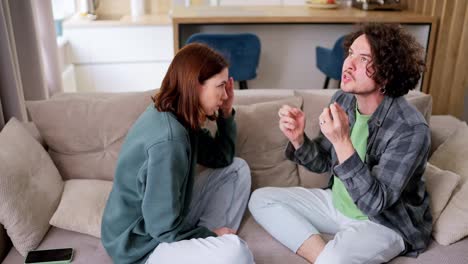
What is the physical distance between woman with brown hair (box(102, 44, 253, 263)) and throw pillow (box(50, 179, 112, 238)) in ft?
0.48

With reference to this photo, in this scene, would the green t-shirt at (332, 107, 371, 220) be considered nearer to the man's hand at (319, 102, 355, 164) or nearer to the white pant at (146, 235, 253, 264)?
the man's hand at (319, 102, 355, 164)

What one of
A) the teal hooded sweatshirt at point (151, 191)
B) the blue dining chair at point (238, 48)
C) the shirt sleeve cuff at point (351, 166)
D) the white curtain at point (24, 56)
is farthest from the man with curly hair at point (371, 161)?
the blue dining chair at point (238, 48)

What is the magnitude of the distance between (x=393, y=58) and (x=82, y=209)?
1167 millimetres

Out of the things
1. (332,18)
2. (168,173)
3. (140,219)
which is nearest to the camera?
(168,173)

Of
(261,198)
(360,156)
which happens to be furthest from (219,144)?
(360,156)

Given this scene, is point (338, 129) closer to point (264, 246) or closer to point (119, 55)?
point (264, 246)

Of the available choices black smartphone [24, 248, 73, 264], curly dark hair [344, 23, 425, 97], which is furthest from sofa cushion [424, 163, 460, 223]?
black smartphone [24, 248, 73, 264]

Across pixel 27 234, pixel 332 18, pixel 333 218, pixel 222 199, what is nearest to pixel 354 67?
pixel 333 218

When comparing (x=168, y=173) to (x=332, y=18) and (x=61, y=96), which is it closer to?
(x=61, y=96)

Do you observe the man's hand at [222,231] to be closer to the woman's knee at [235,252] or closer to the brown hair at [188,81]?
the woman's knee at [235,252]

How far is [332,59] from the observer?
3.17m

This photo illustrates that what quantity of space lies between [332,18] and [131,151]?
2.19 metres

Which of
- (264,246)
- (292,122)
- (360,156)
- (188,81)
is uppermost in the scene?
(188,81)

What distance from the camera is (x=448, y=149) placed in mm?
1824
